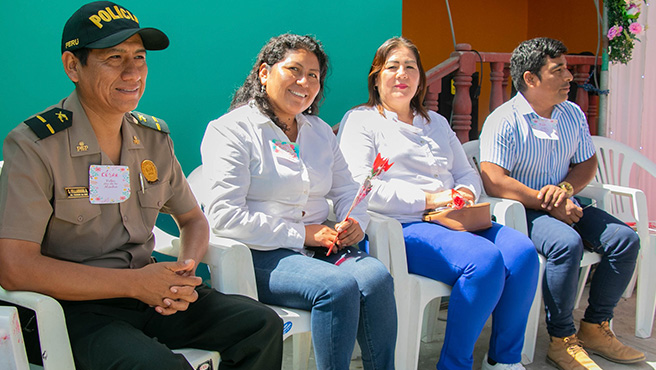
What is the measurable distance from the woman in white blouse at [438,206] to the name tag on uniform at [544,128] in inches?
18.1

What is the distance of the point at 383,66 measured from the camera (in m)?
3.16

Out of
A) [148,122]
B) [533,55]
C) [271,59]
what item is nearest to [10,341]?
[148,122]

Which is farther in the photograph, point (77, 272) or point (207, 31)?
point (207, 31)

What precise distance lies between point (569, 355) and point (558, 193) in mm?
832

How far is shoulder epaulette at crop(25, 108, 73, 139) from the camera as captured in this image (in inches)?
67.0

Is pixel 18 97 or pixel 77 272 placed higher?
pixel 18 97

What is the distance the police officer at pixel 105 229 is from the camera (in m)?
1.64

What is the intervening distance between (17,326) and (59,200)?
37 centimetres

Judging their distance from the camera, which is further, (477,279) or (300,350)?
(300,350)

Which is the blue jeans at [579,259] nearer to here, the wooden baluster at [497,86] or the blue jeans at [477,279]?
the blue jeans at [477,279]

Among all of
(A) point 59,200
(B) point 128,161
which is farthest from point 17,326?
(B) point 128,161

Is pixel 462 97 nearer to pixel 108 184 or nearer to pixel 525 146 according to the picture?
pixel 525 146

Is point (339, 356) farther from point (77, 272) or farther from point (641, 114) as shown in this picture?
point (641, 114)

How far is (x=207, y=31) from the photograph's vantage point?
121 inches
